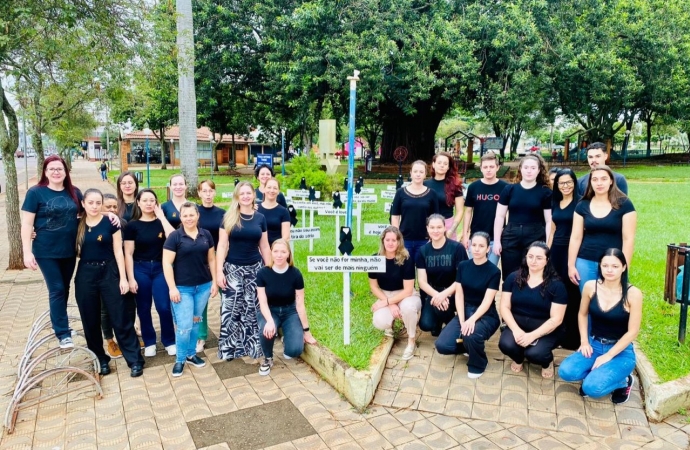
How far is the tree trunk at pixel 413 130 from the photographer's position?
23719 millimetres

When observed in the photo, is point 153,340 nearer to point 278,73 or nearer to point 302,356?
point 302,356

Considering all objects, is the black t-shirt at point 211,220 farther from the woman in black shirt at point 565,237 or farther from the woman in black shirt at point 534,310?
the woman in black shirt at point 565,237

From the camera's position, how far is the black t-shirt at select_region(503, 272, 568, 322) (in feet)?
14.0

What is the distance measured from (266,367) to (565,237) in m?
3.02

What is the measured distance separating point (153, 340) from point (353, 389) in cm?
220

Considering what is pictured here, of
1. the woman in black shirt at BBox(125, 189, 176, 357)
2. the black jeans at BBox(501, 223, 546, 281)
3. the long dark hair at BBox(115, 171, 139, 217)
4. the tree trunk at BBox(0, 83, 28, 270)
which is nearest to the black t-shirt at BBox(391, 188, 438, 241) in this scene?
the black jeans at BBox(501, 223, 546, 281)

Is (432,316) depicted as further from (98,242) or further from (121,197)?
(121,197)

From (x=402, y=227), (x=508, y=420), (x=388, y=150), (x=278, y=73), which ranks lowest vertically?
(x=508, y=420)

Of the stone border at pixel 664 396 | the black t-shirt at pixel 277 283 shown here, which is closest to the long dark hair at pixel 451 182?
the black t-shirt at pixel 277 283

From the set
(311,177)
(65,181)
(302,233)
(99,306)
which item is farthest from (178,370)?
(311,177)

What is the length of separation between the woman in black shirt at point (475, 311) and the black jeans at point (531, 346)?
0.20 metres

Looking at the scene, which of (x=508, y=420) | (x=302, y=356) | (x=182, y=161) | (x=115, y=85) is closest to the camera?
(x=508, y=420)

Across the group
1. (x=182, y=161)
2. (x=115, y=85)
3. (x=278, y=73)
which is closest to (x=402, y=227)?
(x=115, y=85)

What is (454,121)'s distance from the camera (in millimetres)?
64625
